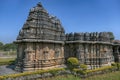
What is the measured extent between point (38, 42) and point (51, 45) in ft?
5.71

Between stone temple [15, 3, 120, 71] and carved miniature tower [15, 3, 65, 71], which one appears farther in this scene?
stone temple [15, 3, 120, 71]

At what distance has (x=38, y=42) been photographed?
14867 mm

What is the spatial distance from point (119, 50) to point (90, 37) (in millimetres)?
8746

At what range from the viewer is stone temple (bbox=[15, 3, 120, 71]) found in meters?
14.7

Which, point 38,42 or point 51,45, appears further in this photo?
point 51,45

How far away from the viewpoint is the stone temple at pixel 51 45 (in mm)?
A: 14680

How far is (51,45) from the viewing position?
634 inches

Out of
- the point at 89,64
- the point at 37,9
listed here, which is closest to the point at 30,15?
the point at 37,9

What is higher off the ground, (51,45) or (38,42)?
(38,42)

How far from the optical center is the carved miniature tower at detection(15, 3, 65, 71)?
14523 millimetres

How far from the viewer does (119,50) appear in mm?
24734

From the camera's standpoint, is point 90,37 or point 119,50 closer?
point 90,37

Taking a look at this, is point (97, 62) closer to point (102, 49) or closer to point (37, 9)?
point (102, 49)

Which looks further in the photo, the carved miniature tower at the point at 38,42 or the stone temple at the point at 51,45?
the stone temple at the point at 51,45
